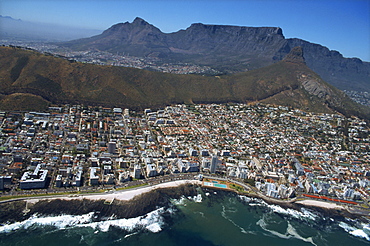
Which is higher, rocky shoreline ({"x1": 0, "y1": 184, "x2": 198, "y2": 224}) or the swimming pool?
the swimming pool

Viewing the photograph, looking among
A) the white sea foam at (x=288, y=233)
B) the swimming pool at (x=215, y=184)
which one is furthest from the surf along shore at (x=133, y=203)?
the white sea foam at (x=288, y=233)

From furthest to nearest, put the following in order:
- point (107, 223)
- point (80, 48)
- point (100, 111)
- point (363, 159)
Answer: point (80, 48), point (100, 111), point (363, 159), point (107, 223)

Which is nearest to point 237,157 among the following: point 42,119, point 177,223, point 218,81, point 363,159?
point 177,223

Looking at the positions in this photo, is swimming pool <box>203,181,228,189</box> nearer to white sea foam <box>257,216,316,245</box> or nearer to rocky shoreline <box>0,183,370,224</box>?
rocky shoreline <box>0,183,370,224</box>

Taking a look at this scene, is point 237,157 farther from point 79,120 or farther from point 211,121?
point 79,120

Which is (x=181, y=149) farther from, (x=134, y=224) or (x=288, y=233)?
(x=288, y=233)

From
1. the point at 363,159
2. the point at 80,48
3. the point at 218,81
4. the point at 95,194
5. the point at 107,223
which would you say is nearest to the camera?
the point at 107,223

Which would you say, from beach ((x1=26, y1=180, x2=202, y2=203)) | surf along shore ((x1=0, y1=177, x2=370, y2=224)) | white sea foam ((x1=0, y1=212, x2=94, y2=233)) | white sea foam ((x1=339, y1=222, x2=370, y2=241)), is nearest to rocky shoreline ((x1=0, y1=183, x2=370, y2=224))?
surf along shore ((x1=0, y1=177, x2=370, y2=224))

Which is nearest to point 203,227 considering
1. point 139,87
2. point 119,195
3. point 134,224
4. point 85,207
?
point 134,224
